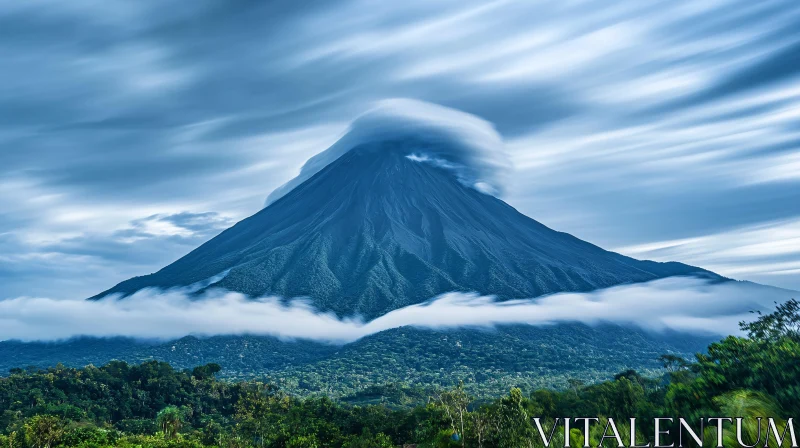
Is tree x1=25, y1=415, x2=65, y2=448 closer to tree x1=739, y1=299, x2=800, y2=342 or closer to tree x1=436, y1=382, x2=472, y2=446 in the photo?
tree x1=436, y1=382, x2=472, y2=446

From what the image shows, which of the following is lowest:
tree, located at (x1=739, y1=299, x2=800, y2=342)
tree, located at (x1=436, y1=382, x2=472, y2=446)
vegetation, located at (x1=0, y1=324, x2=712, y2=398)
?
vegetation, located at (x1=0, y1=324, x2=712, y2=398)

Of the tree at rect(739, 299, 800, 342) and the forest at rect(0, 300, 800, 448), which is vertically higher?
the tree at rect(739, 299, 800, 342)

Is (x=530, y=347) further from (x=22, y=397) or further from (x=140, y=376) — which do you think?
(x=22, y=397)

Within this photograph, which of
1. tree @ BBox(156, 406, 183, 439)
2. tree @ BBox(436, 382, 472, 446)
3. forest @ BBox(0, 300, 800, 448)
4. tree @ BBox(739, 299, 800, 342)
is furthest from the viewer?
tree @ BBox(156, 406, 183, 439)

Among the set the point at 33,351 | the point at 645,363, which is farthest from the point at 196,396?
the point at 33,351

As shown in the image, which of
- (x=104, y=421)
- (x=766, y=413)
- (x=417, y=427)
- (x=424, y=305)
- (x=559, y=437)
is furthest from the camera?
(x=424, y=305)

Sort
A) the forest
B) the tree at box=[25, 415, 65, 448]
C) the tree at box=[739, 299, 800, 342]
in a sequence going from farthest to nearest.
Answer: the tree at box=[25, 415, 65, 448], the tree at box=[739, 299, 800, 342], the forest

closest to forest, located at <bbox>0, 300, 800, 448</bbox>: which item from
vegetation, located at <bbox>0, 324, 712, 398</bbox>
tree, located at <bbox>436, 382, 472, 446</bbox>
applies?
tree, located at <bbox>436, 382, 472, 446</bbox>

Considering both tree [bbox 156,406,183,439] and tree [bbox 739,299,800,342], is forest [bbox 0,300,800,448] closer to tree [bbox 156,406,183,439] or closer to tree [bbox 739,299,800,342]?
tree [bbox 739,299,800,342]

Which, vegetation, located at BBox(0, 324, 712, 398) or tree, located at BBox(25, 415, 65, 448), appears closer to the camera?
tree, located at BBox(25, 415, 65, 448)
